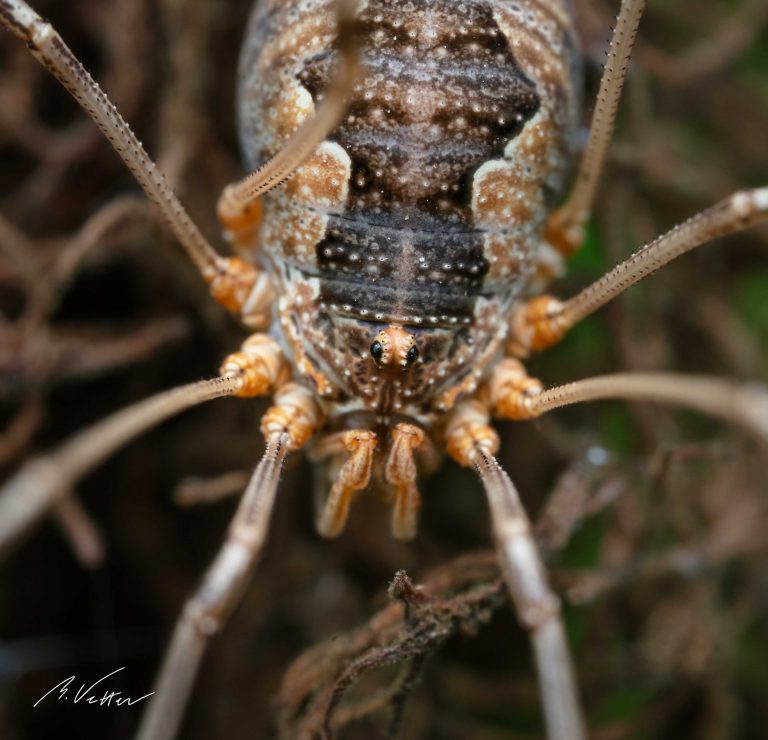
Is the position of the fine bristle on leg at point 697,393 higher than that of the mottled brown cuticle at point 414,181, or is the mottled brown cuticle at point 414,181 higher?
the mottled brown cuticle at point 414,181

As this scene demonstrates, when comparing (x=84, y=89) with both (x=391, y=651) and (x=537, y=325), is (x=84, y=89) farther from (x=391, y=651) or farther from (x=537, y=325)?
(x=391, y=651)

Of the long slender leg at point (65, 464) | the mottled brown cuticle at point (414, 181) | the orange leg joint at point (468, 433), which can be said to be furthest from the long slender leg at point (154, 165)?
the orange leg joint at point (468, 433)

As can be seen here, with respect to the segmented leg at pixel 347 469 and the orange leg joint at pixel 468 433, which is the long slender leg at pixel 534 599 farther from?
the segmented leg at pixel 347 469

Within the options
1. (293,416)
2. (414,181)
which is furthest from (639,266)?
(293,416)

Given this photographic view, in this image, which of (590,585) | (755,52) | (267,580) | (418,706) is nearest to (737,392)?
(590,585)

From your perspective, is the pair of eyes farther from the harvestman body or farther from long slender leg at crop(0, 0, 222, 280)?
long slender leg at crop(0, 0, 222, 280)
